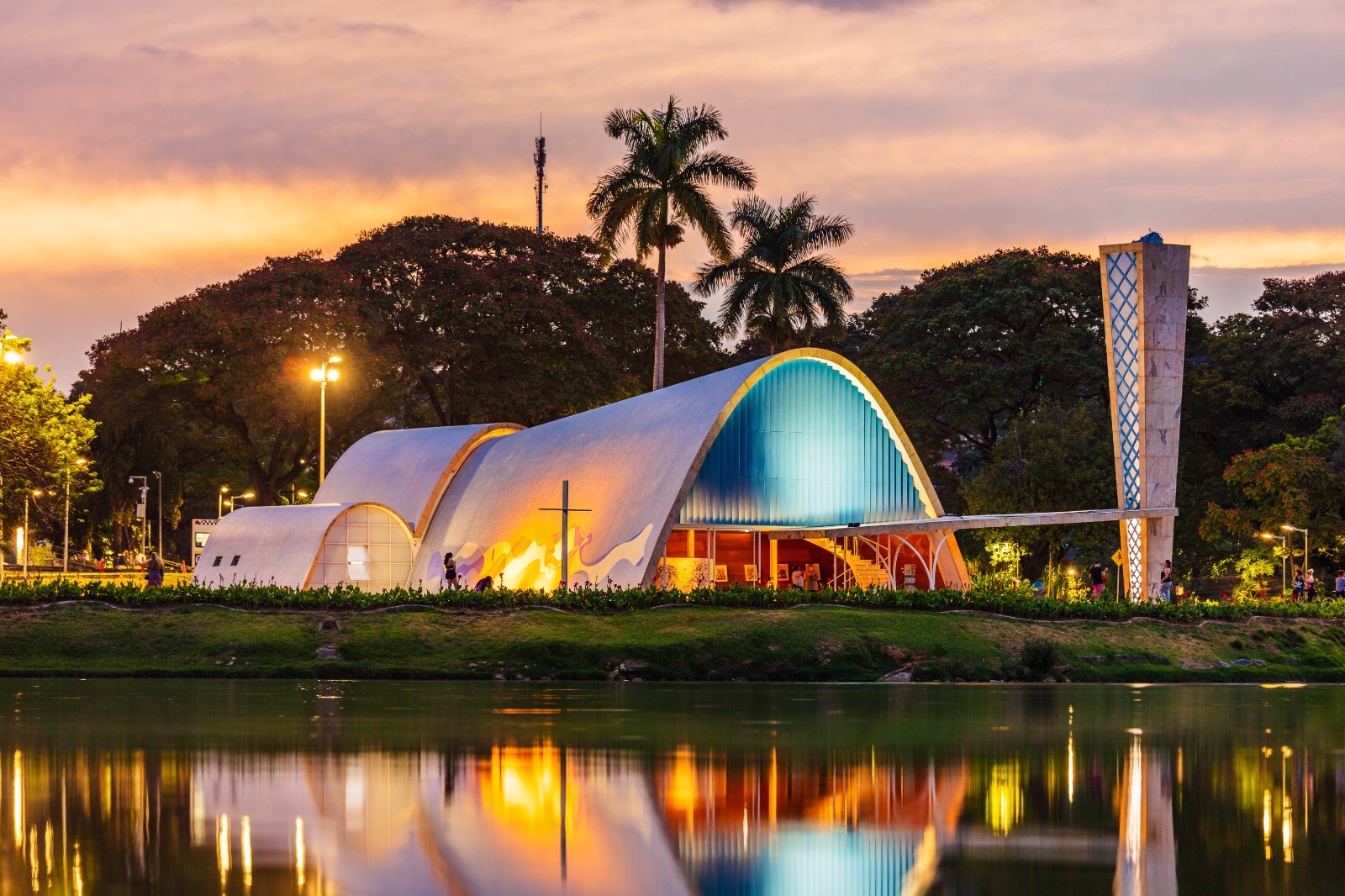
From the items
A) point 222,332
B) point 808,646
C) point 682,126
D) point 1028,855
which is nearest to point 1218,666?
point 808,646

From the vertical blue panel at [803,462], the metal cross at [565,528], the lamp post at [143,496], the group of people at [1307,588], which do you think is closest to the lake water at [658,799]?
the metal cross at [565,528]

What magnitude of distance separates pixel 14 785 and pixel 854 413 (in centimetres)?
3101

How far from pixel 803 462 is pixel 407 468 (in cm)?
1410

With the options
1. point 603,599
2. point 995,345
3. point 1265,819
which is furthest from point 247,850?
point 995,345

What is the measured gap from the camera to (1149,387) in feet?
129

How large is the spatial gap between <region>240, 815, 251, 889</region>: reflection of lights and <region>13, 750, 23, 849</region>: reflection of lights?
1.37m

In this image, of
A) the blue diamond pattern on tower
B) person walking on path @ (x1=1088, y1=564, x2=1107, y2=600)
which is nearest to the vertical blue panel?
person walking on path @ (x1=1088, y1=564, x2=1107, y2=600)

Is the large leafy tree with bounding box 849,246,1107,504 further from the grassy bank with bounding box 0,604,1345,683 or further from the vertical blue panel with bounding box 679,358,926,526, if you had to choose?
the grassy bank with bounding box 0,604,1345,683

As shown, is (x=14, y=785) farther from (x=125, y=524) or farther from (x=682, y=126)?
(x=125, y=524)

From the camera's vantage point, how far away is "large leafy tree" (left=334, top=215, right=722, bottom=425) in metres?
62.5

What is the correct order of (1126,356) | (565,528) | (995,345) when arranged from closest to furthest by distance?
(565,528) → (1126,356) → (995,345)

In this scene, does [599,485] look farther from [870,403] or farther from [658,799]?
[658,799]

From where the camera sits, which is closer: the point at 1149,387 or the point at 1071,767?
the point at 1071,767

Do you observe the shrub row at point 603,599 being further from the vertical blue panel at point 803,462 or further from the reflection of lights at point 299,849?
the reflection of lights at point 299,849
